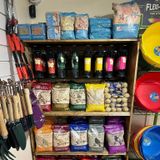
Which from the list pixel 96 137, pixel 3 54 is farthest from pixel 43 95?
pixel 96 137

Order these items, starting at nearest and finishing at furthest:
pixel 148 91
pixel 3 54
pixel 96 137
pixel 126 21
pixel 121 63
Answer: pixel 3 54 < pixel 126 21 < pixel 121 63 < pixel 96 137 < pixel 148 91

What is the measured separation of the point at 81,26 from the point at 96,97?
0.67 metres

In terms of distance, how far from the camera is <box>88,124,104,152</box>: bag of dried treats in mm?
1670

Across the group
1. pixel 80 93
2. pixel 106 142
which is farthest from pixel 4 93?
pixel 106 142

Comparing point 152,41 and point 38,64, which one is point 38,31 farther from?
point 152,41

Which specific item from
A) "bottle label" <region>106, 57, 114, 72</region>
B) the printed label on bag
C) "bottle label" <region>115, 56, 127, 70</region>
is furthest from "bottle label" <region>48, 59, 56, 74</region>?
"bottle label" <region>115, 56, 127, 70</region>

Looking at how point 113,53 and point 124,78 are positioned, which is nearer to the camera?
point 113,53

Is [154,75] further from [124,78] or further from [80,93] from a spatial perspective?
[80,93]

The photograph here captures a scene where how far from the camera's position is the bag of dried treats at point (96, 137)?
1670mm

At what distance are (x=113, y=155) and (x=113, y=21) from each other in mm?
1359

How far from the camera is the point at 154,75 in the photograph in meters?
1.79

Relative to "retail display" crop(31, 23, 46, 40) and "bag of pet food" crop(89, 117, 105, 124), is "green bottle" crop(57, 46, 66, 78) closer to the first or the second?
"retail display" crop(31, 23, 46, 40)

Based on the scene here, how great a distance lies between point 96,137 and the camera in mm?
1672

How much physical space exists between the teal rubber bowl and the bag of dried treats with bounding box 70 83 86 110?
685mm
